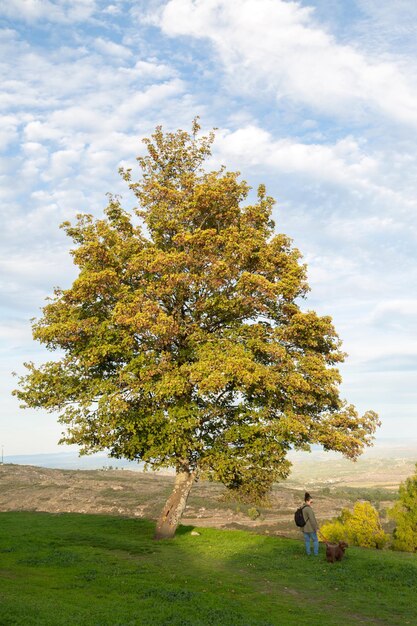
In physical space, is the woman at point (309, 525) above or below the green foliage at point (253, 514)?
above

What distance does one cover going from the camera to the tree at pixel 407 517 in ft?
95.2

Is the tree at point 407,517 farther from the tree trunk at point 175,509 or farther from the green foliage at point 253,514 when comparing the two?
the green foliage at point 253,514

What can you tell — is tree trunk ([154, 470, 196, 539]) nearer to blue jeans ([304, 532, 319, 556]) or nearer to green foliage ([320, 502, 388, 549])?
blue jeans ([304, 532, 319, 556])

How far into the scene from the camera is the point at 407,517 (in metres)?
29.1

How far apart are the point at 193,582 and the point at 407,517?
15627 millimetres

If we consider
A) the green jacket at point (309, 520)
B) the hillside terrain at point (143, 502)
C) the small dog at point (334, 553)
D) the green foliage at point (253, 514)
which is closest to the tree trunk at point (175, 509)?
the green jacket at point (309, 520)

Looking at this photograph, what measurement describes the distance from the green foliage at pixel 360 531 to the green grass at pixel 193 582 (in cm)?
370

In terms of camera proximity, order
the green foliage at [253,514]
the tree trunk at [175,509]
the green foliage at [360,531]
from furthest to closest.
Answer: the green foliage at [253,514], the green foliage at [360,531], the tree trunk at [175,509]

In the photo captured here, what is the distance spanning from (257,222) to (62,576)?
20266 millimetres

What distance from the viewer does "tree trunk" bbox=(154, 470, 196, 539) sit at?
28469mm

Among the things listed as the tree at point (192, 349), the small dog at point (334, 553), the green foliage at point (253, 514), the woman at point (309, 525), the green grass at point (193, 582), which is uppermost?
the tree at point (192, 349)

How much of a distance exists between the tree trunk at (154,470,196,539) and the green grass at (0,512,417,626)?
847mm

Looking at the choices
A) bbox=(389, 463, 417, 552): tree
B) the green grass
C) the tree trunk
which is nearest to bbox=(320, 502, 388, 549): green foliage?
bbox=(389, 463, 417, 552): tree

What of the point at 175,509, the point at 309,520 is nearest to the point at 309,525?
the point at 309,520
